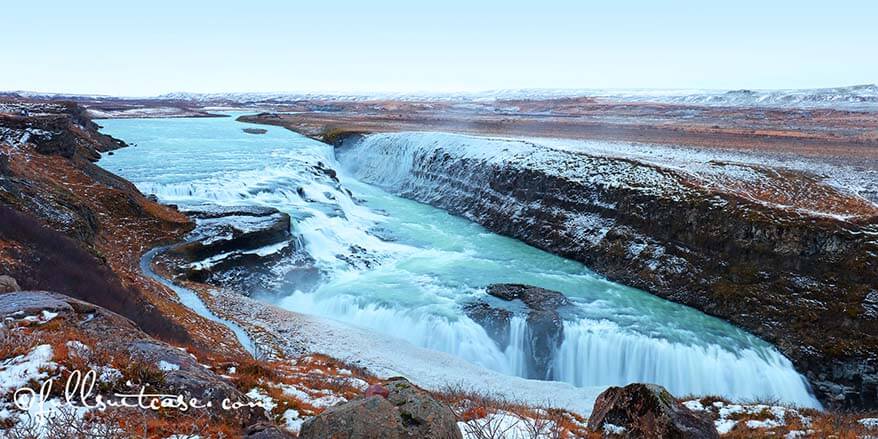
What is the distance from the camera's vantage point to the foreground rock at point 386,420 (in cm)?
594

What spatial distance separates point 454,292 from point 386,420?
18045 mm

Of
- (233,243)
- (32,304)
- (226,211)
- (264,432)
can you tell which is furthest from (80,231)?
(264,432)

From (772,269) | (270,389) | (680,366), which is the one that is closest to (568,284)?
(680,366)

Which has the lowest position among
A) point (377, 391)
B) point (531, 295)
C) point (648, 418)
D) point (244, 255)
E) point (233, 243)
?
point (531, 295)

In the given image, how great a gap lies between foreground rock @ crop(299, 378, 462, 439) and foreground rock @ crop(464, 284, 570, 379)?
14.1 m

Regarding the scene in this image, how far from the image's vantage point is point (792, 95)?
15962 centimetres

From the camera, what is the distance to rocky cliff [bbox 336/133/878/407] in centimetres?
1943

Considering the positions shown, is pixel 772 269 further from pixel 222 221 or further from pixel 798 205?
pixel 222 221

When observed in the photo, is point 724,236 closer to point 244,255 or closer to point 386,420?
point 386,420

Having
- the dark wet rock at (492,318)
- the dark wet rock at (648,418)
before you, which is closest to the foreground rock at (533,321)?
the dark wet rock at (492,318)

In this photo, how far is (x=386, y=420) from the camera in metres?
6.05

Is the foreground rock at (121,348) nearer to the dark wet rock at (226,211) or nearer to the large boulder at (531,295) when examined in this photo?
the large boulder at (531,295)

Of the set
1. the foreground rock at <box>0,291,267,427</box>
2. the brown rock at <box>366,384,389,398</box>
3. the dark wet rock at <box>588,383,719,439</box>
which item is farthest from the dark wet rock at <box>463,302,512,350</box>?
the brown rock at <box>366,384,389,398</box>

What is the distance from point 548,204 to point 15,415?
31.4m
